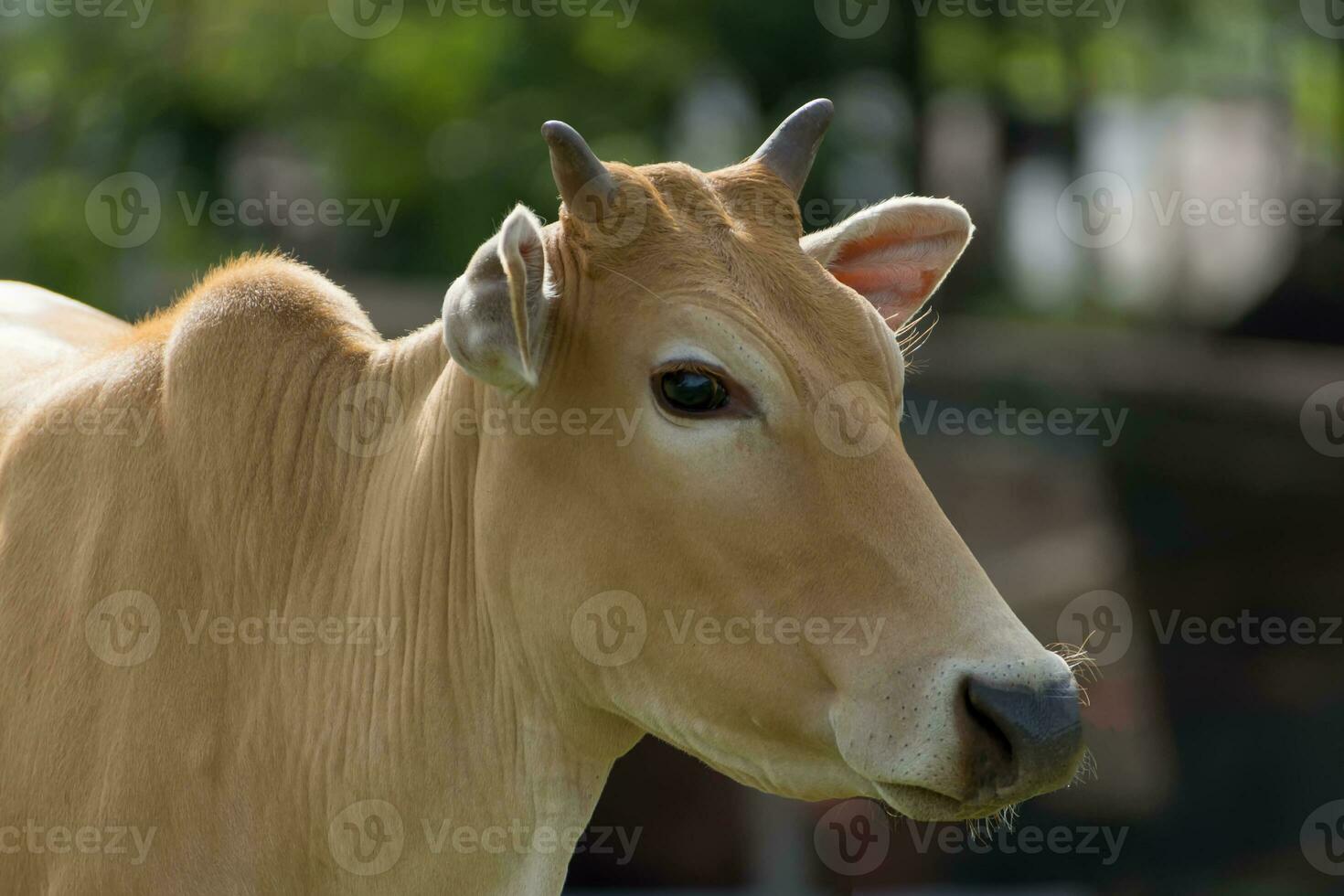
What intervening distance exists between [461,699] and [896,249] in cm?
230

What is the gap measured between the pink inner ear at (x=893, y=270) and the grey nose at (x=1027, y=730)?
2.10m

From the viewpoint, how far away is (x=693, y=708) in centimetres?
446

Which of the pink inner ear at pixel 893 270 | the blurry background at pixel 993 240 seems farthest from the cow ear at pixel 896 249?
the blurry background at pixel 993 240

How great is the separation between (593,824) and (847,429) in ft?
36.9

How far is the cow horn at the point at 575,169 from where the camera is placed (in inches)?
181

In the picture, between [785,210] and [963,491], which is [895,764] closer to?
[785,210]

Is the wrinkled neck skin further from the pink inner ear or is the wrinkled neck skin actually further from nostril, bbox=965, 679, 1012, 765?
the pink inner ear

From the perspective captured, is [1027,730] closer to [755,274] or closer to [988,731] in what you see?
[988,731]

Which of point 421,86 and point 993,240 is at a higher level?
point 421,86

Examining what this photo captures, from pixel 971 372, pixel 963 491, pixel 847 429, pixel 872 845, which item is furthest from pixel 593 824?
pixel 847 429

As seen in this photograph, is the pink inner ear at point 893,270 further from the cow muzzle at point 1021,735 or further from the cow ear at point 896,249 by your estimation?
the cow muzzle at point 1021,735

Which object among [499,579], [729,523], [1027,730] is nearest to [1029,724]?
[1027,730]

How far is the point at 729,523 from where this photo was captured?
432 cm

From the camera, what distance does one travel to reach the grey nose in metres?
3.90
